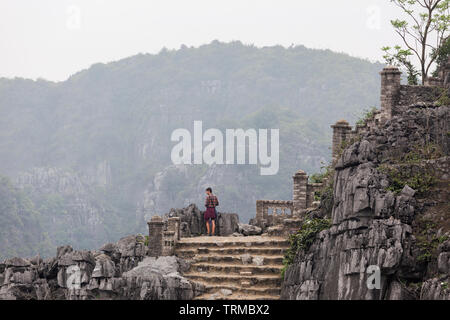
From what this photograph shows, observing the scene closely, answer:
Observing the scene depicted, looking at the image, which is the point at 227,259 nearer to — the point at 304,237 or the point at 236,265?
the point at 236,265

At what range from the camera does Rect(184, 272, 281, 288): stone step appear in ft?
128

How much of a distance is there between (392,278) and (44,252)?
334 ft

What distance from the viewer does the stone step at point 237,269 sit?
39688 millimetres

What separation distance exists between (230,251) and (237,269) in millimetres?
1590

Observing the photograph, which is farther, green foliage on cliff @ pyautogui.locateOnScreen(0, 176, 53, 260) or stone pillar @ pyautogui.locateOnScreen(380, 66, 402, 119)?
green foliage on cliff @ pyautogui.locateOnScreen(0, 176, 53, 260)

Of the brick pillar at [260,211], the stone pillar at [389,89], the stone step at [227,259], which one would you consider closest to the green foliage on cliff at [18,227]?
the brick pillar at [260,211]

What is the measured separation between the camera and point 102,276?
134ft

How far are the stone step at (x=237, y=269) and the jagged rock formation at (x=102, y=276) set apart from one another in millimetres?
673

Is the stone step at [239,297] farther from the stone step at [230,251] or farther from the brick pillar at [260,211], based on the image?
the brick pillar at [260,211]

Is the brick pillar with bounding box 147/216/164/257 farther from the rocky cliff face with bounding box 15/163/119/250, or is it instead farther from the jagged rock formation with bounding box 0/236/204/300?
the rocky cliff face with bounding box 15/163/119/250

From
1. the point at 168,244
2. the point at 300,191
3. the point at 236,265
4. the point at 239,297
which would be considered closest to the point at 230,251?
the point at 236,265

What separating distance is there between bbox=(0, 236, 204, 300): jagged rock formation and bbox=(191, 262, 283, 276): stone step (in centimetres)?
67

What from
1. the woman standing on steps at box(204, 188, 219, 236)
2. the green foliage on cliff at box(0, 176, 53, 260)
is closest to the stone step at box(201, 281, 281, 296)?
the woman standing on steps at box(204, 188, 219, 236)
